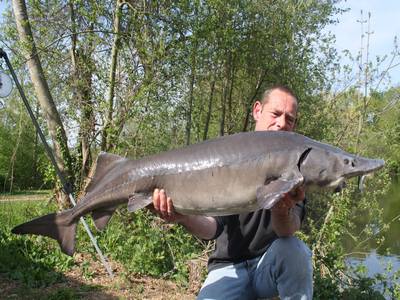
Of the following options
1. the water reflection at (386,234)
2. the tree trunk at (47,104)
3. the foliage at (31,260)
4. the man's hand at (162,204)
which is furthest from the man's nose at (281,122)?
the tree trunk at (47,104)

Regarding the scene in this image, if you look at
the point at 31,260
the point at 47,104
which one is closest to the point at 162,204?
the point at 31,260

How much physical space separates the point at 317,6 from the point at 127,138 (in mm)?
7457

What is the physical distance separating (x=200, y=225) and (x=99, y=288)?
321 centimetres

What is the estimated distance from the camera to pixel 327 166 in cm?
302

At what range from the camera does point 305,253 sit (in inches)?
144

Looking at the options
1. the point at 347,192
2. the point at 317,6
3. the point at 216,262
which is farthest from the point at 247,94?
the point at 216,262

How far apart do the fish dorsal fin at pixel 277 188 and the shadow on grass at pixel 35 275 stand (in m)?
3.91

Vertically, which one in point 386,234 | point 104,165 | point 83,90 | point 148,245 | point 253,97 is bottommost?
point 386,234

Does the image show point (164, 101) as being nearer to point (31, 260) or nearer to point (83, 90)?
point (83, 90)

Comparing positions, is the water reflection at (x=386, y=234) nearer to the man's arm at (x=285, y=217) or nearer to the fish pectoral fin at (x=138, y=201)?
the man's arm at (x=285, y=217)

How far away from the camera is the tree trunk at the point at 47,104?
9617mm

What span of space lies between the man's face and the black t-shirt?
2.20 feet

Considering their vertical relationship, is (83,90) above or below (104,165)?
above

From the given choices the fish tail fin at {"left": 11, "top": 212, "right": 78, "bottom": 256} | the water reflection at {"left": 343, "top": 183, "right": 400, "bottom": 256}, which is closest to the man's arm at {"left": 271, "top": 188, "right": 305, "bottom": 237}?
the fish tail fin at {"left": 11, "top": 212, "right": 78, "bottom": 256}
